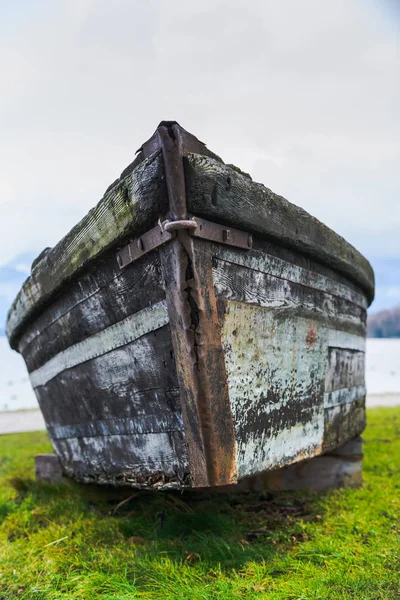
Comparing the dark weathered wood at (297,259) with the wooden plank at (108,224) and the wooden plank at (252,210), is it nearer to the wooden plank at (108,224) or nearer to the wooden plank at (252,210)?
Answer: the wooden plank at (252,210)

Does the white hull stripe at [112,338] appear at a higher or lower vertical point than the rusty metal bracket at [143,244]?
lower

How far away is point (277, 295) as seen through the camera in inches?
94.1

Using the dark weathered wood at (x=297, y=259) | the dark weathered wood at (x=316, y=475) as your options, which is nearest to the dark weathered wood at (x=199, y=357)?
the dark weathered wood at (x=297, y=259)

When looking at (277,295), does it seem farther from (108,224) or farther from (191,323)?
(108,224)

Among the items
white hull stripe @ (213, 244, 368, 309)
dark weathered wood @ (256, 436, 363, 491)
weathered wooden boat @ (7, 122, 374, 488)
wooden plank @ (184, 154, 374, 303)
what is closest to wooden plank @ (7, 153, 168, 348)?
weathered wooden boat @ (7, 122, 374, 488)

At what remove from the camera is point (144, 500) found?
334cm

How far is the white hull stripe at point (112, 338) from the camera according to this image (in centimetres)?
207

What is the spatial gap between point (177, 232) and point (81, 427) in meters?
1.70

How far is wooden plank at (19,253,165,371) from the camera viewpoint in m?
2.07

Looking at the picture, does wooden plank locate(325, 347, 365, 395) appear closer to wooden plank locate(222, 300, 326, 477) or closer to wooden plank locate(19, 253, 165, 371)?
wooden plank locate(222, 300, 326, 477)

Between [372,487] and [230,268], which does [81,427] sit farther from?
[372,487]

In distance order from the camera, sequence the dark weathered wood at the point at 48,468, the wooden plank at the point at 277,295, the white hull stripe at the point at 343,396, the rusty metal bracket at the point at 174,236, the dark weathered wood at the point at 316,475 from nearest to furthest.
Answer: the rusty metal bracket at the point at 174,236, the wooden plank at the point at 277,295, the white hull stripe at the point at 343,396, the dark weathered wood at the point at 316,475, the dark weathered wood at the point at 48,468

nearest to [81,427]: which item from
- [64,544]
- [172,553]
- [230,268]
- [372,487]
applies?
[64,544]

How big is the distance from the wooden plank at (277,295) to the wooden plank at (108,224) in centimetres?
36
